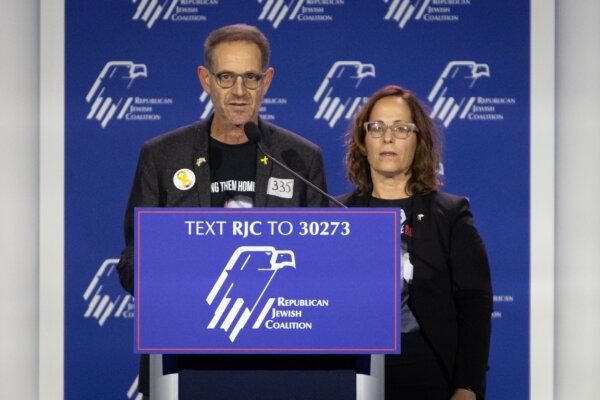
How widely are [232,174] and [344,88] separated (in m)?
0.74

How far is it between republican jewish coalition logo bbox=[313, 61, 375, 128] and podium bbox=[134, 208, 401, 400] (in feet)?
5.39

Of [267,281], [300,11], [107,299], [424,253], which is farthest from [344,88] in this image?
[267,281]

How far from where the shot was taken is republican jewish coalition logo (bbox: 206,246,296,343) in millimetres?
2715

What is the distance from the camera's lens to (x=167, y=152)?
4477 mm

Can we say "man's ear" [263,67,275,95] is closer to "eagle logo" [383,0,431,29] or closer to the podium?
"eagle logo" [383,0,431,29]

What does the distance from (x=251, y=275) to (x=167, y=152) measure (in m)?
1.87

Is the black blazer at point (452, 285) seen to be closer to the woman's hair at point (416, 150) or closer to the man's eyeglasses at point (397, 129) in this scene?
the woman's hair at point (416, 150)

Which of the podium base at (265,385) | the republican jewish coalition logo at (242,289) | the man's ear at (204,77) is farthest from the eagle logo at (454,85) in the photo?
the podium base at (265,385)

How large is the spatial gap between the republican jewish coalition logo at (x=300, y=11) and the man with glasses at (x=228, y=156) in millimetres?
130
